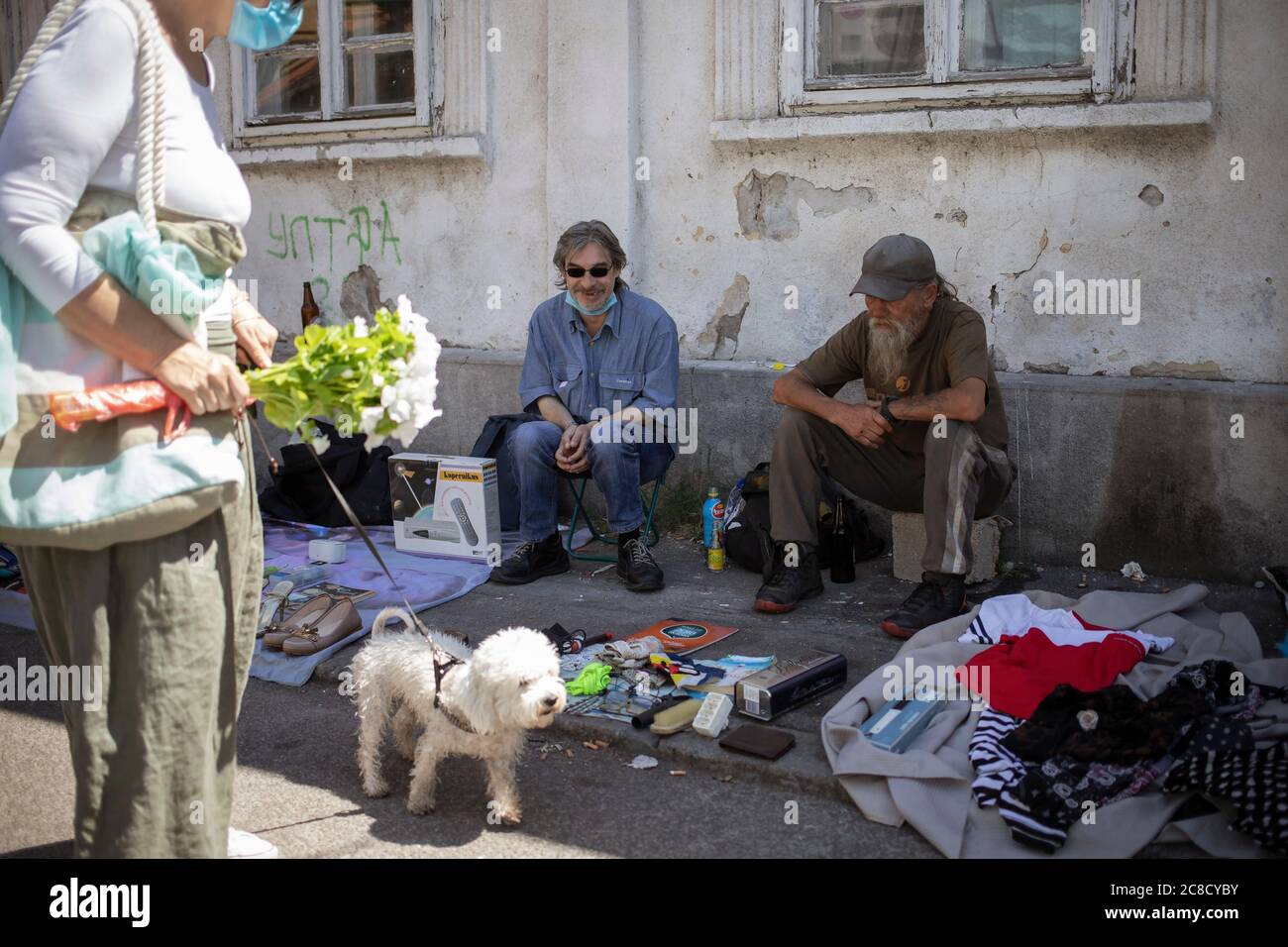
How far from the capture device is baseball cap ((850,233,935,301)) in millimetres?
5309

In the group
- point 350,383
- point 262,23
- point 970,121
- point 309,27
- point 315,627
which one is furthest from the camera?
point 309,27

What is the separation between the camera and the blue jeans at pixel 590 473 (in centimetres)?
591

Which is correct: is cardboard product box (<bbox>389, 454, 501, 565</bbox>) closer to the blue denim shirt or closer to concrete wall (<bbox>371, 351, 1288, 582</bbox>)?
the blue denim shirt

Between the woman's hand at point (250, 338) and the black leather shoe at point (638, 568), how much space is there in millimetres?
3195

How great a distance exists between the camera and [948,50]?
610cm

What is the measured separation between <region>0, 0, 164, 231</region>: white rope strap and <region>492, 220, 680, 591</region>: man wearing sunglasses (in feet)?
12.3

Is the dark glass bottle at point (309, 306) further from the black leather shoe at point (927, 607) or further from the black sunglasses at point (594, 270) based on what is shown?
the black leather shoe at point (927, 607)

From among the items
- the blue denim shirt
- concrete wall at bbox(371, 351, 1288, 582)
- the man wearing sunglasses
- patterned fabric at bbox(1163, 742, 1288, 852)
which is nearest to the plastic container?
the man wearing sunglasses

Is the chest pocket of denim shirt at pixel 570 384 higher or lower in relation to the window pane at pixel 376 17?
lower

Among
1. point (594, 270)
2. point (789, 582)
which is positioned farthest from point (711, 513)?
point (594, 270)

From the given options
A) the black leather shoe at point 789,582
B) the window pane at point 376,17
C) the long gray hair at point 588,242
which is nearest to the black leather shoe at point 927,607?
the black leather shoe at point 789,582

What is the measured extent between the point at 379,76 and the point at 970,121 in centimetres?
415

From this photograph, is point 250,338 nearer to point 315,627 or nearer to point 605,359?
point 315,627
